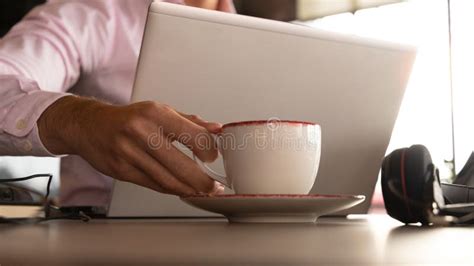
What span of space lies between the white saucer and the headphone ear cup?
0.31ft

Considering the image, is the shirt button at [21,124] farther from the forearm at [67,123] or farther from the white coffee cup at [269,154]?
the white coffee cup at [269,154]

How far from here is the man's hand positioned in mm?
589

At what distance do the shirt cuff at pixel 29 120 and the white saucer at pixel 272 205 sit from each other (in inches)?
10.2

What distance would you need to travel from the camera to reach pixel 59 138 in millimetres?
718

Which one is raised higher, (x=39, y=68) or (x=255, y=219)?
(x=39, y=68)

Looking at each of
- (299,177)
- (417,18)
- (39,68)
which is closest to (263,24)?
(299,177)

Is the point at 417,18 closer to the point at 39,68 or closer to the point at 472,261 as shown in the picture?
the point at 39,68

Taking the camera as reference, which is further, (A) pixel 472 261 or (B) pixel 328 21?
(B) pixel 328 21

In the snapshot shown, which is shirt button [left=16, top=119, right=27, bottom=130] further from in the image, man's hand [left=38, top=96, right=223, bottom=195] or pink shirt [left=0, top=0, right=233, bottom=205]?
pink shirt [left=0, top=0, right=233, bottom=205]

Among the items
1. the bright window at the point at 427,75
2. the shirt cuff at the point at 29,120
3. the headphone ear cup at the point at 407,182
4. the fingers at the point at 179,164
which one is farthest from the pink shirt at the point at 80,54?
the bright window at the point at 427,75

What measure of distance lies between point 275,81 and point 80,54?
1.86 ft

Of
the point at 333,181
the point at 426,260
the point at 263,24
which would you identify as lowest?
the point at 333,181

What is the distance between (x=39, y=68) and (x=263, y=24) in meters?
0.54

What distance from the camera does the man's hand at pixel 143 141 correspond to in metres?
0.59
